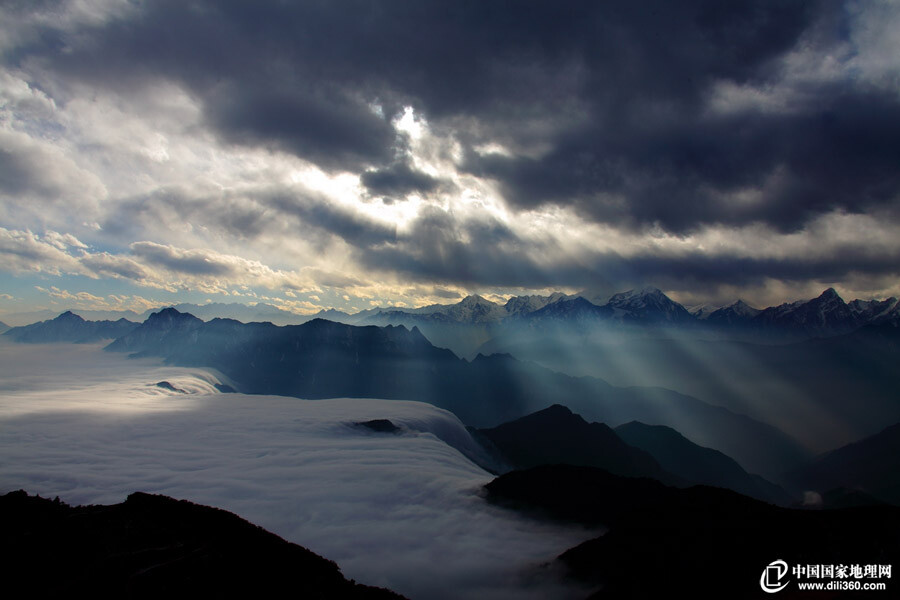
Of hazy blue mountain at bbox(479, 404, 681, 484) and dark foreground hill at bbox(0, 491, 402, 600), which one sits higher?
dark foreground hill at bbox(0, 491, 402, 600)

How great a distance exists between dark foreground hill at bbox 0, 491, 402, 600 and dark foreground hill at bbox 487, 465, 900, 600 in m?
21.0

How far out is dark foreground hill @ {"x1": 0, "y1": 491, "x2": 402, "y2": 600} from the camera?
72.9ft

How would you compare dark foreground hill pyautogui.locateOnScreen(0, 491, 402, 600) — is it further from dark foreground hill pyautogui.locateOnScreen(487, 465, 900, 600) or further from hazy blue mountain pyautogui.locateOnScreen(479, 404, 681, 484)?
hazy blue mountain pyautogui.locateOnScreen(479, 404, 681, 484)

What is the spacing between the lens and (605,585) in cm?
3566

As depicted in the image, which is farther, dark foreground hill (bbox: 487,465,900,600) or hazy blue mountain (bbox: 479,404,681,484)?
hazy blue mountain (bbox: 479,404,681,484)

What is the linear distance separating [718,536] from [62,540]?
163 feet

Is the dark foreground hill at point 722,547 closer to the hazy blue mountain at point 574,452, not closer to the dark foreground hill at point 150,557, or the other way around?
the dark foreground hill at point 150,557

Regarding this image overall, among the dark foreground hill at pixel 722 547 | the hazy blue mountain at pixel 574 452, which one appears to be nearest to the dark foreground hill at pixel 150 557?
the dark foreground hill at pixel 722 547

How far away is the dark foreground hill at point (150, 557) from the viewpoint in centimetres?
2223

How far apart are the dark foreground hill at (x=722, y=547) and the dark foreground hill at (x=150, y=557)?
2099 centimetres

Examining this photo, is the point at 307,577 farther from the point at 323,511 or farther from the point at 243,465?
the point at 243,465

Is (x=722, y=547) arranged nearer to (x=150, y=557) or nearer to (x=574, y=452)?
(x=150, y=557)

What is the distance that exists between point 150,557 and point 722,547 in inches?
1660

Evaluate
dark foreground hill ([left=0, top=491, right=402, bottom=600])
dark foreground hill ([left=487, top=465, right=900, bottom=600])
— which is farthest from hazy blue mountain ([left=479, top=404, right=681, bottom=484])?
dark foreground hill ([left=0, top=491, right=402, bottom=600])
